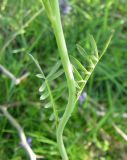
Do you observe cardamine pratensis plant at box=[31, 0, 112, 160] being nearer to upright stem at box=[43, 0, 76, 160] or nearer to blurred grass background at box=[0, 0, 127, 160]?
upright stem at box=[43, 0, 76, 160]

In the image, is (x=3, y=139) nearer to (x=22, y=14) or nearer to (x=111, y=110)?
(x=111, y=110)

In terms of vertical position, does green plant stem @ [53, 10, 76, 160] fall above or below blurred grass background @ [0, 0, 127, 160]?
above

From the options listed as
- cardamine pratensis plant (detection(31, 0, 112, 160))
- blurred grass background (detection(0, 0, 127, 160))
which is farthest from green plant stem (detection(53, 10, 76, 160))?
blurred grass background (detection(0, 0, 127, 160))

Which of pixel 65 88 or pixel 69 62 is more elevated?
pixel 69 62

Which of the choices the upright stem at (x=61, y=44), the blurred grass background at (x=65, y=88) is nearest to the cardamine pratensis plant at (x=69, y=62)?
the upright stem at (x=61, y=44)

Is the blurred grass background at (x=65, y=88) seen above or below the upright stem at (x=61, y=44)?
below

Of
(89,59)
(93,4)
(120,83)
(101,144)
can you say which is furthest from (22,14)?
(89,59)

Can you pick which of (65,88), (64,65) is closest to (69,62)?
(64,65)

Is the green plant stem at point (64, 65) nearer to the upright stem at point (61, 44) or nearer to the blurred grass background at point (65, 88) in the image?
the upright stem at point (61, 44)

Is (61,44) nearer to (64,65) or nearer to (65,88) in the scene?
(64,65)

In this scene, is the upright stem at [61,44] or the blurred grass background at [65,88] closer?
the upright stem at [61,44]
